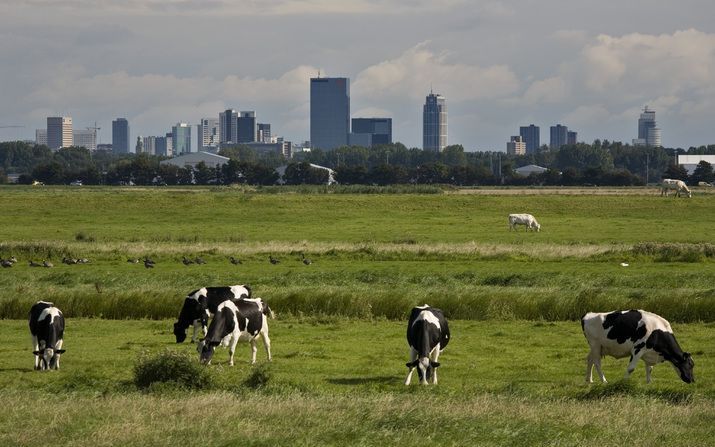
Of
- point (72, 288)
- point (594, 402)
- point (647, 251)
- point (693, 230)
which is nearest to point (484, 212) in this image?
point (693, 230)

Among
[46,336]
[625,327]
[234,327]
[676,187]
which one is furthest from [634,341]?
[676,187]

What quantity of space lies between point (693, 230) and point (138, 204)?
4855cm

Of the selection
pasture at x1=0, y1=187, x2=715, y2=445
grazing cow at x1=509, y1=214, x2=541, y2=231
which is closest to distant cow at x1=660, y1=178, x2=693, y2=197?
pasture at x1=0, y1=187, x2=715, y2=445

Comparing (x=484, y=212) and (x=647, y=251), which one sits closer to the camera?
(x=647, y=251)

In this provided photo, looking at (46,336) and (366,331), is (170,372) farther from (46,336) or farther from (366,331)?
(366,331)

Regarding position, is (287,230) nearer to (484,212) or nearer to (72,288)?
(484,212)

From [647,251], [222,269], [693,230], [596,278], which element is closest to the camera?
[596,278]

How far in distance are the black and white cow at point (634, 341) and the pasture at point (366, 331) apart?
543mm

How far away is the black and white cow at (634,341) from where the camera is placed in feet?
80.7

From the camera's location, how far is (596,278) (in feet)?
151

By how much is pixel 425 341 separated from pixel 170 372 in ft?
17.7

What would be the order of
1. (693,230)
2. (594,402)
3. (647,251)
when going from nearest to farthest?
1. (594,402)
2. (647,251)
3. (693,230)

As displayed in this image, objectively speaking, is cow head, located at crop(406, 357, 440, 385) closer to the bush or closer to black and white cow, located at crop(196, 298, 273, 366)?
the bush

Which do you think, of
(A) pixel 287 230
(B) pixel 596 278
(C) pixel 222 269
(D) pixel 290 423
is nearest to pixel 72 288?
(C) pixel 222 269
